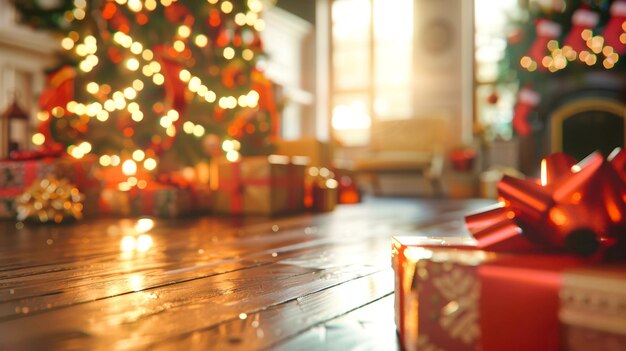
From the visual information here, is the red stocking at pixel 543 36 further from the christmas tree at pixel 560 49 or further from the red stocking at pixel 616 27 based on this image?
the red stocking at pixel 616 27

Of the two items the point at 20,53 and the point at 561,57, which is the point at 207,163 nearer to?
the point at 20,53

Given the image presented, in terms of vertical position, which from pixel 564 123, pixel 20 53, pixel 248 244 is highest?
pixel 20 53

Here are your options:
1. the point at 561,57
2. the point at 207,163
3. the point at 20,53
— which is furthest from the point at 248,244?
the point at 561,57

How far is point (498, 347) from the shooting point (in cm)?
43

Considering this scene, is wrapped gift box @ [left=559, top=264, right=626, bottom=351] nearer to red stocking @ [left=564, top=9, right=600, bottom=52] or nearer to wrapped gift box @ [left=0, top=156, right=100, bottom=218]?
wrapped gift box @ [left=0, top=156, right=100, bottom=218]

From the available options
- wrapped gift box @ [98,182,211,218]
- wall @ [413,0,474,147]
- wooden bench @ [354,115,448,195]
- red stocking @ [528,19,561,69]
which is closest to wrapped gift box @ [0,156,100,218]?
wrapped gift box @ [98,182,211,218]

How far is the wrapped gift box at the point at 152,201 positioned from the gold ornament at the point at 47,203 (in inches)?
17.4

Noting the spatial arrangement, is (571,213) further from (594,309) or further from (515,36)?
(515,36)

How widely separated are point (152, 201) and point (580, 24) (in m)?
4.34

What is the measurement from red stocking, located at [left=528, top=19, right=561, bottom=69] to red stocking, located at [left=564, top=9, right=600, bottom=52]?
0.45 feet

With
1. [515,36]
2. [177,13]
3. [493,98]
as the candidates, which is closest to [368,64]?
[493,98]

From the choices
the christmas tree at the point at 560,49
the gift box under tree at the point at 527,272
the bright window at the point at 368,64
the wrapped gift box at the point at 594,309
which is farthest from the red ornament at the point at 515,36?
the wrapped gift box at the point at 594,309

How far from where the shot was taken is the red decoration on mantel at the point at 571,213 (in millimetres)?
454

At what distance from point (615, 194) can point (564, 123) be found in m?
5.34
